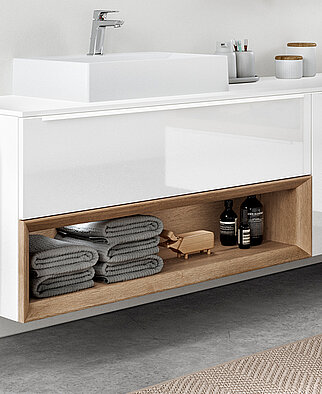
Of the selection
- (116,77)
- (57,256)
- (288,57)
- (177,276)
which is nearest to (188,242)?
(177,276)

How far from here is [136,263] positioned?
2.86m

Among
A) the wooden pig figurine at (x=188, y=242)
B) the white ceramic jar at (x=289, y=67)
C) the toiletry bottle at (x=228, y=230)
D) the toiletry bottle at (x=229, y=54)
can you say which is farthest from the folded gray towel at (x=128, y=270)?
the white ceramic jar at (x=289, y=67)

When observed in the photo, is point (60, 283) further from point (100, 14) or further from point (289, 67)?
point (289, 67)

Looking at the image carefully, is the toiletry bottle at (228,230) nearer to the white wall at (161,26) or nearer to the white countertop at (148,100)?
the white countertop at (148,100)

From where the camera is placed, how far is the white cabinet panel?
3268 mm

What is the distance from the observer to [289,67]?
3502 mm

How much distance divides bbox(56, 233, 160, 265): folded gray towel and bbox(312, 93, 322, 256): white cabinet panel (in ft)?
2.58

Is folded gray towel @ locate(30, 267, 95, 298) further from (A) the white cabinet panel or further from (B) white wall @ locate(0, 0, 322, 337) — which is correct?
(A) the white cabinet panel

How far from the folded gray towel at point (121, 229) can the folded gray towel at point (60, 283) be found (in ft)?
0.49

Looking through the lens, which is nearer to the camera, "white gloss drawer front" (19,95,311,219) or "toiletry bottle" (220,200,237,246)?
"white gloss drawer front" (19,95,311,219)

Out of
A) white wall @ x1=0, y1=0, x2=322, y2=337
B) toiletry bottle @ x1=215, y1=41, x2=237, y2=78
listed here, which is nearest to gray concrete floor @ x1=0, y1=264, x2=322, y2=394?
white wall @ x1=0, y1=0, x2=322, y2=337

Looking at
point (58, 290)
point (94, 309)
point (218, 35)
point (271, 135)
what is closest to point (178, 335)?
point (94, 309)

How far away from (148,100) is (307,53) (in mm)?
1184

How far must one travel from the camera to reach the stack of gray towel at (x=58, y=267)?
2.60 metres
